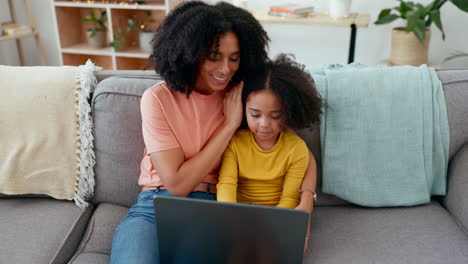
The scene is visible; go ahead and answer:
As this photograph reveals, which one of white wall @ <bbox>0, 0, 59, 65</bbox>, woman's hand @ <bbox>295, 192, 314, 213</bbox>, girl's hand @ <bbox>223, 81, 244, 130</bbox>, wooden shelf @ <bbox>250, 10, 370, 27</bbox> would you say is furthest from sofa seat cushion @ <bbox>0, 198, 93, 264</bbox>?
white wall @ <bbox>0, 0, 59, 65</bbox>

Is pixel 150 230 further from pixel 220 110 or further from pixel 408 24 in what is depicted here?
pixel 408 24

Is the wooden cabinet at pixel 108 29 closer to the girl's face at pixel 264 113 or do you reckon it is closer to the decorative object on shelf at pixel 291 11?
the decorative object on shelf at pixel 291 11

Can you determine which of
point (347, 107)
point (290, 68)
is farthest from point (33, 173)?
point (347, 107)

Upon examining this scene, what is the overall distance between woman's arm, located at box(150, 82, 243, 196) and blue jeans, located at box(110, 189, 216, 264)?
82 millimetres

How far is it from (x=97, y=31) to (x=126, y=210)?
2.24 m

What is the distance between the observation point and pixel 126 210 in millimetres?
1413

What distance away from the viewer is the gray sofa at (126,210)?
1188 millimetres

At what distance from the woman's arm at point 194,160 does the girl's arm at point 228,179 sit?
38 mm

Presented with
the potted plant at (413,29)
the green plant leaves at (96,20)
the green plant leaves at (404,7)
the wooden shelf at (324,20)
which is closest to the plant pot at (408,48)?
the potted plant at (413,29)

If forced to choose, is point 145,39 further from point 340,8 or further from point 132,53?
point 340,8

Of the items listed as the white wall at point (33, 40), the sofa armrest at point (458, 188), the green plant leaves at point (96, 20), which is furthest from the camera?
the white wall at point (33, 40)

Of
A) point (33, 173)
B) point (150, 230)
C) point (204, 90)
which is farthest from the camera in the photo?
point (33, 173)

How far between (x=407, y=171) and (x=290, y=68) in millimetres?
517

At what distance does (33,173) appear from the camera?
54.4 inches
